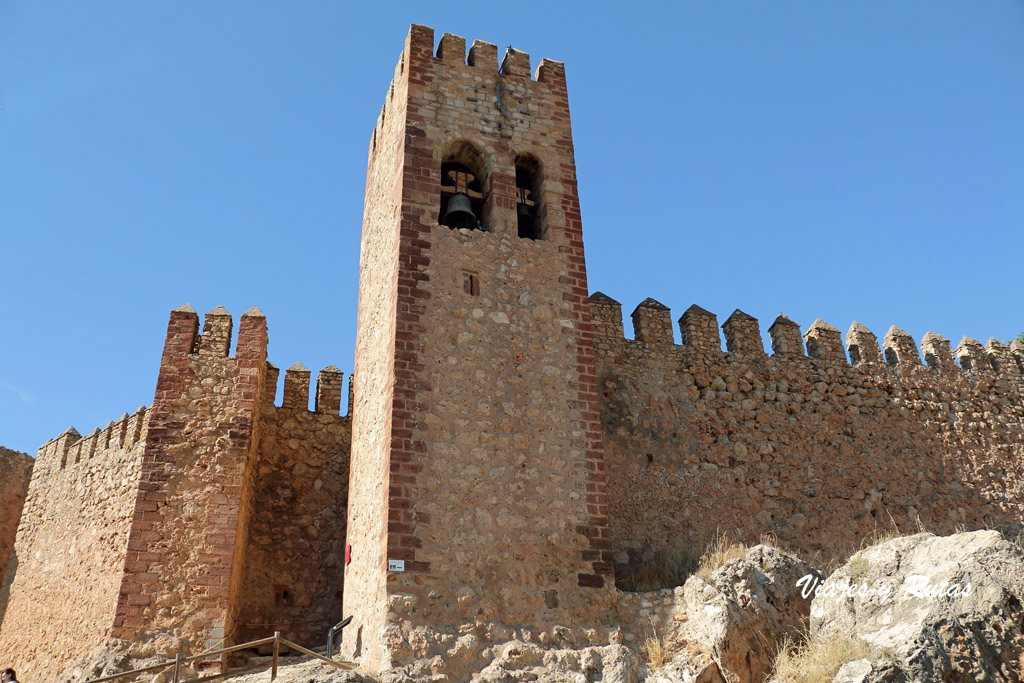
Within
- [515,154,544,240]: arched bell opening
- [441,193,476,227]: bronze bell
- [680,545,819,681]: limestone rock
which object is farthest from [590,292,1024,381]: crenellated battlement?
[680,545,819,681]: limestone rock

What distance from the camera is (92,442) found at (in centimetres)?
1257

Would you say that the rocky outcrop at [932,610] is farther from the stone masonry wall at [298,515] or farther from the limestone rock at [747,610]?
the stone masonry wall at [298,515]

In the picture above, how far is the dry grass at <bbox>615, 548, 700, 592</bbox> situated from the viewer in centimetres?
977

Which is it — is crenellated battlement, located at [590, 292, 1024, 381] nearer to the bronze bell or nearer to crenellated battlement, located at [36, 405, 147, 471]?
the bronze bell

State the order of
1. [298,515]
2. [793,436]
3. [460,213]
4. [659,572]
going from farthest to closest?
[793,436] → [298,515] → [460,213] → [659,572]

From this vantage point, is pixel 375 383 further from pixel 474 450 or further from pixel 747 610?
pixel 747 610

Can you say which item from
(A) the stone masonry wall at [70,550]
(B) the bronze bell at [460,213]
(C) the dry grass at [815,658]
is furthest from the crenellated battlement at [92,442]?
(C) the dry grass at [815,658]

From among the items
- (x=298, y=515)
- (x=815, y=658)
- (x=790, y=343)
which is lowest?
(x=815, y=658)

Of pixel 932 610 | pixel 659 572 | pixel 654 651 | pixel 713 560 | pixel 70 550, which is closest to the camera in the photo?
pixel 932 610

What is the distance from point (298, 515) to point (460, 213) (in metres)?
4.75

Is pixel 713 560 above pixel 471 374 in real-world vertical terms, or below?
below

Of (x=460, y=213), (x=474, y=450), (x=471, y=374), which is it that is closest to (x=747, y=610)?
(x=474, y=450)

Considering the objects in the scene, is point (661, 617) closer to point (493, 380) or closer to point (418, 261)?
point (493, 380)

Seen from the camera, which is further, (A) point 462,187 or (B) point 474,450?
(A) point 462,187
